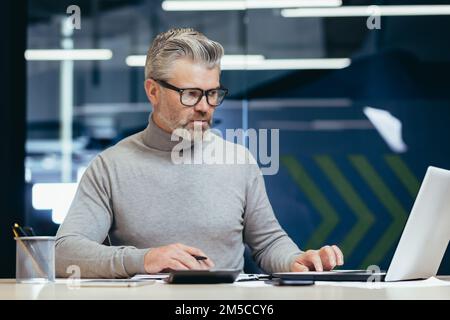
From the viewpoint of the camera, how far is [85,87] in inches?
176

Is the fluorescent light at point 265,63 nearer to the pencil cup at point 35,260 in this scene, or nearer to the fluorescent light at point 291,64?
the fluorescent light at point 291,64

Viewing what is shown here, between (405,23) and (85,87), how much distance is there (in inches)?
65.6

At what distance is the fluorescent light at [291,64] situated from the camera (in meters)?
4.43

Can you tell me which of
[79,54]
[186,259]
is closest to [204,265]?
[186,259]

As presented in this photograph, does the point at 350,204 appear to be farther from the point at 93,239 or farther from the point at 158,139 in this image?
the point at 93,239

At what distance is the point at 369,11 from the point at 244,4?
2.10 feet

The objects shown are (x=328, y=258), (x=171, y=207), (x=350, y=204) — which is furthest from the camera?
(x=350, y=204)

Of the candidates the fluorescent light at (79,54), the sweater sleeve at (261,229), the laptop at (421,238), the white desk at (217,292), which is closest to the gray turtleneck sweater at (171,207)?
the sweater sleeve at (261,229)

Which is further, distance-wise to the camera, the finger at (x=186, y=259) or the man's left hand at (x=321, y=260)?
the man's left hand at (x=321, y=260)

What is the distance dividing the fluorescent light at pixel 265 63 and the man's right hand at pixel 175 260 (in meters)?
2.37

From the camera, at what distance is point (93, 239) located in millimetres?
2479
